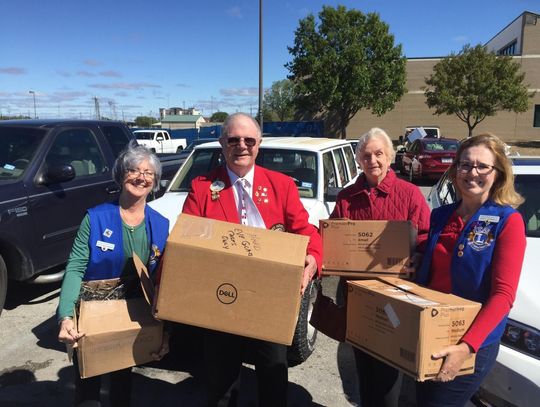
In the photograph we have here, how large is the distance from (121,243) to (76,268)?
0.25 m

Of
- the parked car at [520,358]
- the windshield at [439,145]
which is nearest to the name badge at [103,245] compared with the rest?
the parked car at [520,358]

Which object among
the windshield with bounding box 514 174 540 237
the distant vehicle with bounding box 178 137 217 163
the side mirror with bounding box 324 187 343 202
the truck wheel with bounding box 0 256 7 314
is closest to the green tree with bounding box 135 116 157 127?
the distant vehicle with bounding box 178 137 217 163

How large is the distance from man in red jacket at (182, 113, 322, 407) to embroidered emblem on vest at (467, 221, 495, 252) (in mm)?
702

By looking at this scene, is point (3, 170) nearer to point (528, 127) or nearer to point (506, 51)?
point (528, 127)

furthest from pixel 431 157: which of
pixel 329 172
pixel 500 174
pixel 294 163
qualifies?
pixel 500 174

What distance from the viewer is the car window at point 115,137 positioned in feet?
19.4

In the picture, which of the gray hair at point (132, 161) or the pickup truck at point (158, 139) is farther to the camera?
the pickup truck at point (158, 139)

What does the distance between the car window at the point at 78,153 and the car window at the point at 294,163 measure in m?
2.12

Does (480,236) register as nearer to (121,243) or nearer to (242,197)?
(242,197)

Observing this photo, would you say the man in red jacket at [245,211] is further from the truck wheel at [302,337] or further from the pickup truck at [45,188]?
the pickup truck at [45,188]

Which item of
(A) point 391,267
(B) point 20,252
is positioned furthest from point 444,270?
(B) point 20,252

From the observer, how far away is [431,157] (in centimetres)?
1527

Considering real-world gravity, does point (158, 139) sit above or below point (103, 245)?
above

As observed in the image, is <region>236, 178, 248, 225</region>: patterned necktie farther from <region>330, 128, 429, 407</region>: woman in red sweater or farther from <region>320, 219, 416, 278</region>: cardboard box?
<region>330, 128, 429, 407</region>: woman in red sweater
